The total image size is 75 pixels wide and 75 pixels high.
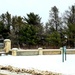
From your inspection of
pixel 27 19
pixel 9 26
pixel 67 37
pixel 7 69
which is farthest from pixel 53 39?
pixel 7 69

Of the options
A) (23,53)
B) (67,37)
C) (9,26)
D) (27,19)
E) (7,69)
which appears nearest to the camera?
(7,69)

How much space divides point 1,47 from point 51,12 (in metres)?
33.9

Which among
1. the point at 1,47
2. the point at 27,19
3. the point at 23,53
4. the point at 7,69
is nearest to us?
the point at 7,69

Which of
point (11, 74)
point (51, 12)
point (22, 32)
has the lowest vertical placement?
point (11, 74)

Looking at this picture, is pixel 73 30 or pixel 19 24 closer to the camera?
pixel 73 30

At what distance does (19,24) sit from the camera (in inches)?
2574

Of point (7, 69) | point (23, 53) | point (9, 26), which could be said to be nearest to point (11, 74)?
point (7, 69)

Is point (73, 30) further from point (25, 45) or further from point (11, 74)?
point (11, 74)

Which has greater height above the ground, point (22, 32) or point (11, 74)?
point (22, 32)

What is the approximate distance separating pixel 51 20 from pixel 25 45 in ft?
39.9

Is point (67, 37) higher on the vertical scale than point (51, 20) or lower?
lower

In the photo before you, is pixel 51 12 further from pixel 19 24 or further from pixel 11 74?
pixel 11 74

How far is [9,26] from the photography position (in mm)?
68375

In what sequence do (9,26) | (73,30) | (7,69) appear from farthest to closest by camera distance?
(9,26) < (73,30) < (7,69)
